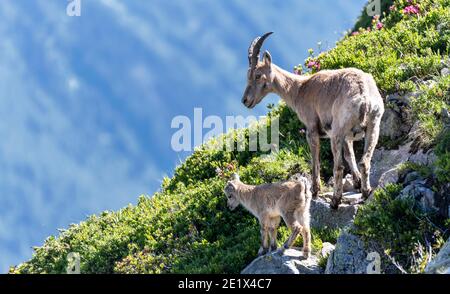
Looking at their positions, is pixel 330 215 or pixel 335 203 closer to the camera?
pixel 335 203

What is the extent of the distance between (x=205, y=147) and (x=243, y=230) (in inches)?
188

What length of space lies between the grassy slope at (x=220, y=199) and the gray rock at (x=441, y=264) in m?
2.92

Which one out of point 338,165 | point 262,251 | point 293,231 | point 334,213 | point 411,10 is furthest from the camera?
point 411,10

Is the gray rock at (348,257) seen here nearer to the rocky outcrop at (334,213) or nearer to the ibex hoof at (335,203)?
the rocky outcrop at (334,213)

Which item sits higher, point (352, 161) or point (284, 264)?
point (352, 161)

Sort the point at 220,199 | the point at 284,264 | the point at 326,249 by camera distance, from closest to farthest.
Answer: the point at 284,264 < the point at 326,249 < the point at 220,199

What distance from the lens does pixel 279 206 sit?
15.2 m

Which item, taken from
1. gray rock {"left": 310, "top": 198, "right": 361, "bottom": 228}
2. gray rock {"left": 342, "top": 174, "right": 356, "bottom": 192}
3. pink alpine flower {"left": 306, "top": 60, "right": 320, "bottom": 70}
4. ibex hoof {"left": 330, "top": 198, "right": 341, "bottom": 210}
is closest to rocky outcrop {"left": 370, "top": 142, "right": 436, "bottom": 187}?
gray rock {"left": 342, "top": 174, "right": 356, "bottom": 192}

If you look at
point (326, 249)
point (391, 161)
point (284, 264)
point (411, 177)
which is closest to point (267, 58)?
point (391, 161)

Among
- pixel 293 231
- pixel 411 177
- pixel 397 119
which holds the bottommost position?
pixel 293 231

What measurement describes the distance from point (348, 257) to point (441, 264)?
2470 millimetres

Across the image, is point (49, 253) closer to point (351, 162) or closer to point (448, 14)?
point (351, 162)

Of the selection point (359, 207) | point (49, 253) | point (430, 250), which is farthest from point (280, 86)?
point (49, 253)

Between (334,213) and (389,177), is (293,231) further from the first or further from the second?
(389,177)
